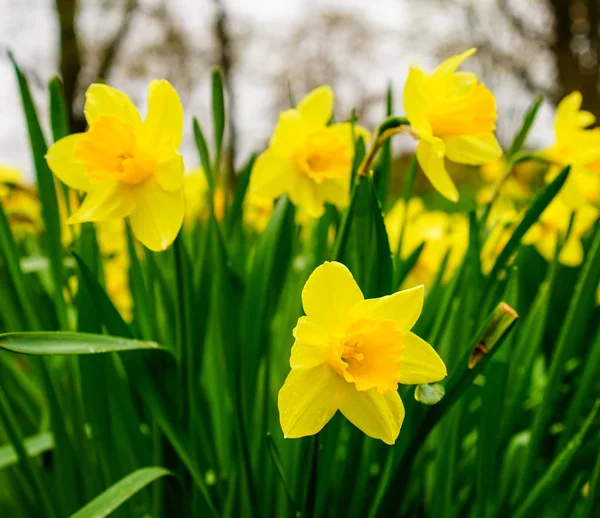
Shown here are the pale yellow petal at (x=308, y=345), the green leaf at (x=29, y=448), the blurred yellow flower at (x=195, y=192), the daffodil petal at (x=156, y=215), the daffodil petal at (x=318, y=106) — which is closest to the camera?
the pale yellow petal at (x=308, y=345)

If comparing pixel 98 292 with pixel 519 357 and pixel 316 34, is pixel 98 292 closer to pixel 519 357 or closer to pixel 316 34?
pixel 519 357

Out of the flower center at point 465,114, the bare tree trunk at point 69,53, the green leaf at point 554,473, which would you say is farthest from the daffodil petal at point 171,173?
the bare tree trunk at point 69,53

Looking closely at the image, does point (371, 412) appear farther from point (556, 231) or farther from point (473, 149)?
point (556, 231)

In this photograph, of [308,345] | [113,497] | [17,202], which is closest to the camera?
[308,345]

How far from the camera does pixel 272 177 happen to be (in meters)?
0.83

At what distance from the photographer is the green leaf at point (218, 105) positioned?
739mm

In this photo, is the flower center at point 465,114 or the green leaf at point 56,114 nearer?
the flower center at point 465,114

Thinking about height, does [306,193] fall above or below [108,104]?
below

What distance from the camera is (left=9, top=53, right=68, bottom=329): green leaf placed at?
0.76 meters

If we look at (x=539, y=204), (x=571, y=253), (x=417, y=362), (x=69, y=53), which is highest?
(x=69, y=53)

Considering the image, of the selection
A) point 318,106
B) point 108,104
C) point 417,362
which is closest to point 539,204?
point 417,362

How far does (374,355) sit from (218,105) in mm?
446

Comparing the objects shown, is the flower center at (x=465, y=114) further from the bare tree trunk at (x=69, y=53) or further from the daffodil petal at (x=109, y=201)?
the bare tree trunk at (x=69, y=53)

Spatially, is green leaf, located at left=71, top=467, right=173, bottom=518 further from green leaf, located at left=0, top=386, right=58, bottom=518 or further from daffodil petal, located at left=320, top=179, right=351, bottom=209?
daffodil petal, located at left=320, top=179, right=351, bottom=209
